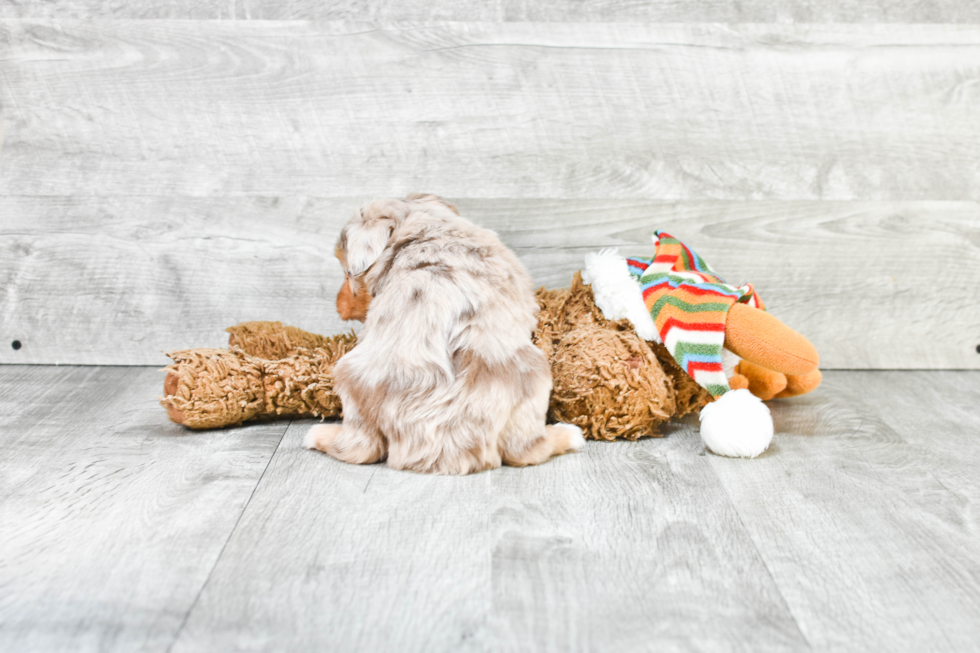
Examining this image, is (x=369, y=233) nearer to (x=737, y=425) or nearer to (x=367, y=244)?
(x=367, y=244)

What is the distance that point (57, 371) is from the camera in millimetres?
1983

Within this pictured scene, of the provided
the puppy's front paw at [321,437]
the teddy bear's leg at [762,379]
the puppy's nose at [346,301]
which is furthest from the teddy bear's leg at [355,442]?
the teddy bear's leg at [762,379]

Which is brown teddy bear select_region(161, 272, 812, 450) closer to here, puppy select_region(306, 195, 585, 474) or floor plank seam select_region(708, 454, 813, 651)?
puppy select_region(306, 195, 585, 474)

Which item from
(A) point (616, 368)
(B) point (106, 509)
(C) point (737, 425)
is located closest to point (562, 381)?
(A) point (616, 368)

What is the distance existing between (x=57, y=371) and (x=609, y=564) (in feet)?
5.33

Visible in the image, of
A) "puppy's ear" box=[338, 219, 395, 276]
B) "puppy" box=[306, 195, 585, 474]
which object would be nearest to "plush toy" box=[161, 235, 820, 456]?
"puppy" box=[306, 195, 585, 474]

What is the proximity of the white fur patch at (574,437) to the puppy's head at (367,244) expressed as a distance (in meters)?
0.49

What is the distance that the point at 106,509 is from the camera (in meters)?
1.28

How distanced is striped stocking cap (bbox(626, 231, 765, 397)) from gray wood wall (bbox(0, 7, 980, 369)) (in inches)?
15.3

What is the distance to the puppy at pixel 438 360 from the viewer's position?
4.42ft

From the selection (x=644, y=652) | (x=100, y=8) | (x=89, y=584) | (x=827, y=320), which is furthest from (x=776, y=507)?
(x=100, y=8)

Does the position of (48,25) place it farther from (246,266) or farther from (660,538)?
(660,538)

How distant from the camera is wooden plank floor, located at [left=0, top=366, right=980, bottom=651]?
987mm

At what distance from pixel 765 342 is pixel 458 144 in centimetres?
92
